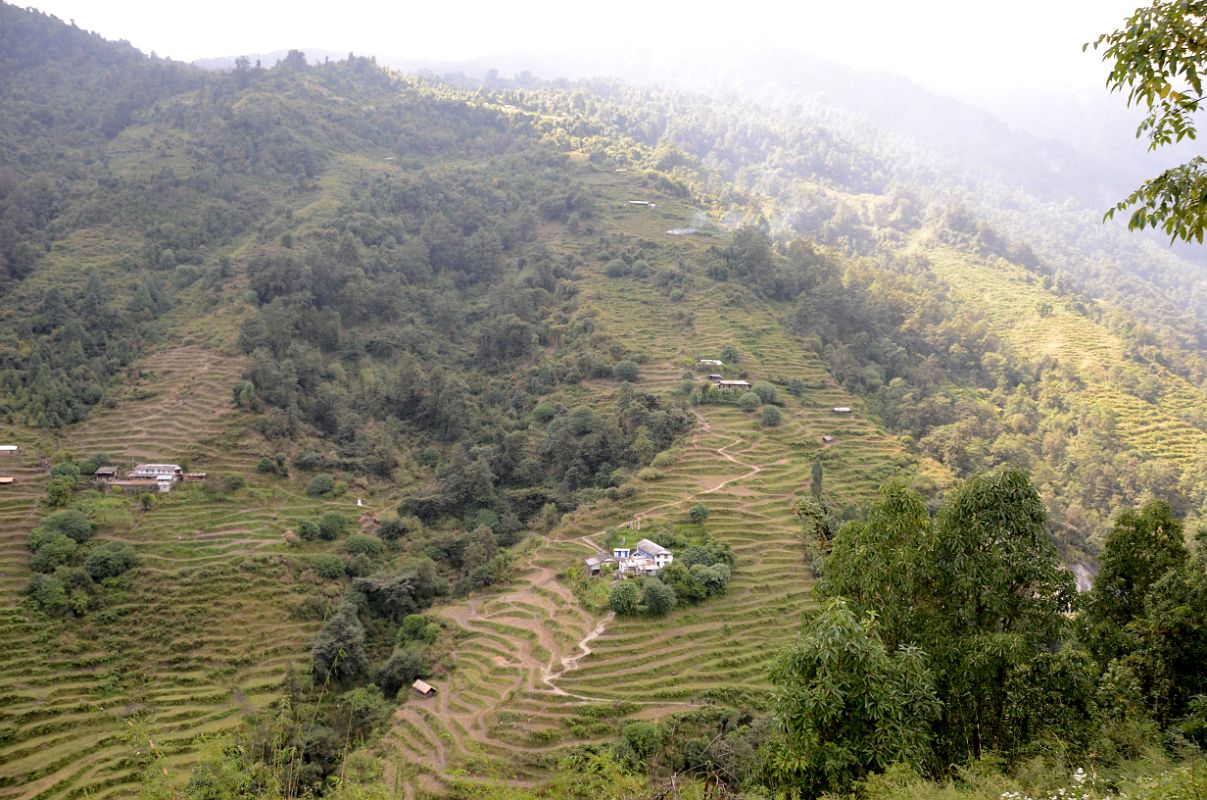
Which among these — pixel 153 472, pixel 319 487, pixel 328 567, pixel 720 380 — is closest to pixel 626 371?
pixel 720 380

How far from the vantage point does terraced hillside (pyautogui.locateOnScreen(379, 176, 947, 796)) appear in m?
17.4

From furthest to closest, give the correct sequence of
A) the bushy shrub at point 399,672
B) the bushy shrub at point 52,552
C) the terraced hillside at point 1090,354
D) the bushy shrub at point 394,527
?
the terraced hillside at point 1090,354
the bushy shrub at point 394,527
the bushy shrub at point 52,552
the bushy shrub at point 399,672

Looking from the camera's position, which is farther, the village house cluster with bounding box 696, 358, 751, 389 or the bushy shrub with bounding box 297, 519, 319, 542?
the village house cluster with bounding box 696, 358, 751, 389

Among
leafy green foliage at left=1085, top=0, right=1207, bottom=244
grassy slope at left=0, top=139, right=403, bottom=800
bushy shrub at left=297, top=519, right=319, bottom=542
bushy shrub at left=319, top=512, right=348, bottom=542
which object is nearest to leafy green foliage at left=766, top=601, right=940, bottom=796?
leafy green foliage at left=1085, top=0, right=1207, bottom=244

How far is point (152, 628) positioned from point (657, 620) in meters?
14.9

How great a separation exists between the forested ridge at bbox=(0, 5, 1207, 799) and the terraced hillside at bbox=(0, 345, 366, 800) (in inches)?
4.6

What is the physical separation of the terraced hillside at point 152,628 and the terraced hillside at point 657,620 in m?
→ 5.57

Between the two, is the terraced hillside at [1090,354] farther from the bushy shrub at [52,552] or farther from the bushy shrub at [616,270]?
the bushy shrub at [52,552]

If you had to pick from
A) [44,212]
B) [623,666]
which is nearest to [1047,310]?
Result: [623,666]

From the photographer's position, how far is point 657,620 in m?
20.9

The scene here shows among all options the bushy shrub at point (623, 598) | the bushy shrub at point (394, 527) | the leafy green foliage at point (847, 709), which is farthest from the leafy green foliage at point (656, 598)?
the leafy green foliage at point (847, 709)

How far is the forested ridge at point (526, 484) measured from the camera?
8180 mm

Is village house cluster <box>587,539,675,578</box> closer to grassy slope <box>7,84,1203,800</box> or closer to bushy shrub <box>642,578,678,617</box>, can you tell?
bushy shrub <box>642,578,678,617</box>

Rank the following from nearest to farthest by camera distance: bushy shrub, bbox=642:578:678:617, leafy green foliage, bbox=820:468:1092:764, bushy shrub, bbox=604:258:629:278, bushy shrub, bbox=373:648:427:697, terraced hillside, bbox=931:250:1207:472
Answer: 1. leafy green foliage, bbox=820:468:1092:764
2. bushy shrub, bbox=373:648:427:697
3. bushy shrub, bbox=642:578:678:617
4. terraced hillside, bbox=931:250:1207:472
5. bushy shrub, bbox=604:258:629:278
